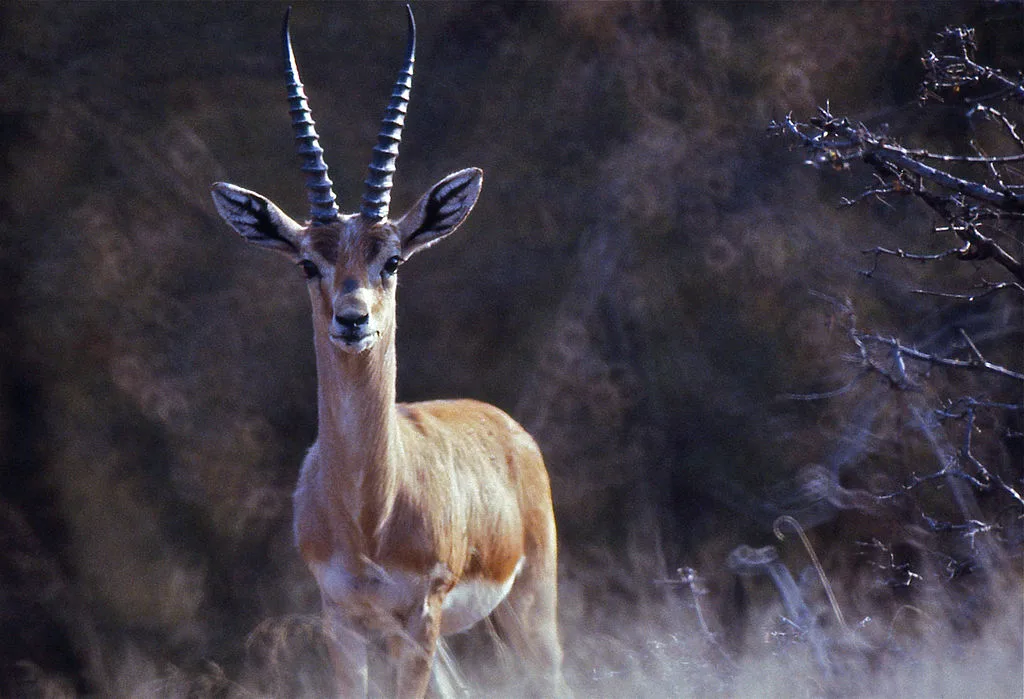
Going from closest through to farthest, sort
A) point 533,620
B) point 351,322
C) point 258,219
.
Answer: point 351,322 < point 258,219 < point 533,620

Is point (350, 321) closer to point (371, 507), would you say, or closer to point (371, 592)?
point (371, 507)

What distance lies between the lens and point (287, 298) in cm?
917

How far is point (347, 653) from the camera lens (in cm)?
526

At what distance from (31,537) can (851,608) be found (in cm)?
523

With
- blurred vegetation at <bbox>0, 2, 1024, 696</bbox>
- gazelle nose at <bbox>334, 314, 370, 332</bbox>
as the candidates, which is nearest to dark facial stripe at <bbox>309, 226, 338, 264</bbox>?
gazelle nose at <bbox>334, 314, 370, 332</bbox>

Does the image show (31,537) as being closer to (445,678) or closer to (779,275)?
(445,678)

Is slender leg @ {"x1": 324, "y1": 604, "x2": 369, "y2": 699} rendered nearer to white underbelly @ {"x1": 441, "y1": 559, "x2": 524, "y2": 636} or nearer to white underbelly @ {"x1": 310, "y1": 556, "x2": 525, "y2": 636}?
white underbelly @ {"x1": 310, "y1": 556, "x2": 525, "y2": 636}

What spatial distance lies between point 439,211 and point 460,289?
3.66 m

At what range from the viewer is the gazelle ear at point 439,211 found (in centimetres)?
540

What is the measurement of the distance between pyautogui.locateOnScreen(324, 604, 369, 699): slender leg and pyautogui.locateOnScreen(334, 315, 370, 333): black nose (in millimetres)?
1242

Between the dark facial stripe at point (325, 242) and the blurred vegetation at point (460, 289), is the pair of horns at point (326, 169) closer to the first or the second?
the dark facial stripe at point (325, 242)

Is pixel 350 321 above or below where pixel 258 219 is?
below

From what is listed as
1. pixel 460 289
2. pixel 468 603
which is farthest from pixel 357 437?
pixel 460 289

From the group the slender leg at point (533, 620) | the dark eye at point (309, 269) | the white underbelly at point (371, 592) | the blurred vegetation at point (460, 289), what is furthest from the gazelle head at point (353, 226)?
the blurred vegetation at point (460, 289)
